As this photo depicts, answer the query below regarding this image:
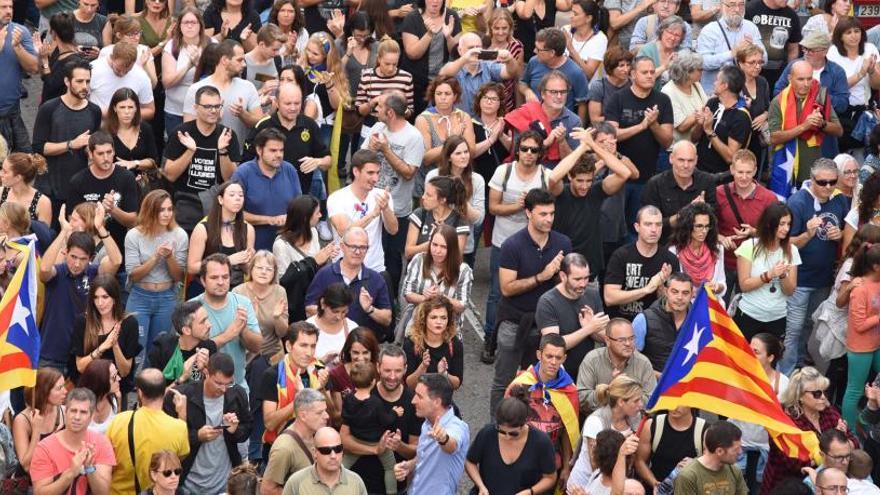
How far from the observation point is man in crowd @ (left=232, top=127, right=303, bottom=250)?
17.7m

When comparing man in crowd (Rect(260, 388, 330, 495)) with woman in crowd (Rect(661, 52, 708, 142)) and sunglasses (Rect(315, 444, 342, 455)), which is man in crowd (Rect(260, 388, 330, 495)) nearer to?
sunglasses (Rect(315, 444, 342, 455))

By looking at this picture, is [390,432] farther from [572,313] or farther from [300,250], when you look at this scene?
[300,250]

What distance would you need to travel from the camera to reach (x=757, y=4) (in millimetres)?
21141

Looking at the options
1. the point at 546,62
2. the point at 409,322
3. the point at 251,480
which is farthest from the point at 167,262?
the point at 546,62

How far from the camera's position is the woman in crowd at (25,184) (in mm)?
17141

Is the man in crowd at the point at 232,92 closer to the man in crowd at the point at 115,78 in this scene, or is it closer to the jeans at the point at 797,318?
the man in crowd at the point at 115,78

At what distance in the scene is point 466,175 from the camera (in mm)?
17938

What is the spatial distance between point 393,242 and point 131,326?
317cm

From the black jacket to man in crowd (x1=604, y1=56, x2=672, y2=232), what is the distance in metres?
5.28

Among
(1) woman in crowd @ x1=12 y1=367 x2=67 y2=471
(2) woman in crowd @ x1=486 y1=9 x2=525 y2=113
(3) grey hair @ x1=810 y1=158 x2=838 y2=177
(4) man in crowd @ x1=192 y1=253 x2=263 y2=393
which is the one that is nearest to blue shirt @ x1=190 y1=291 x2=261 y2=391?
(4) man in crowd @ x1=192 y1=253 x2=263 y2=393

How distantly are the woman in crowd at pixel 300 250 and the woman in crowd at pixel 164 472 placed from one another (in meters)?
2.96

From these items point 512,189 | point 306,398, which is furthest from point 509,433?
point 512,189

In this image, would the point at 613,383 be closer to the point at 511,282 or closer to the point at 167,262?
the point at 511,282

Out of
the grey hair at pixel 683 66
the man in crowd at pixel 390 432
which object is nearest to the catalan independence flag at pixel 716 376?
the man in crowd at pixel 390 432
